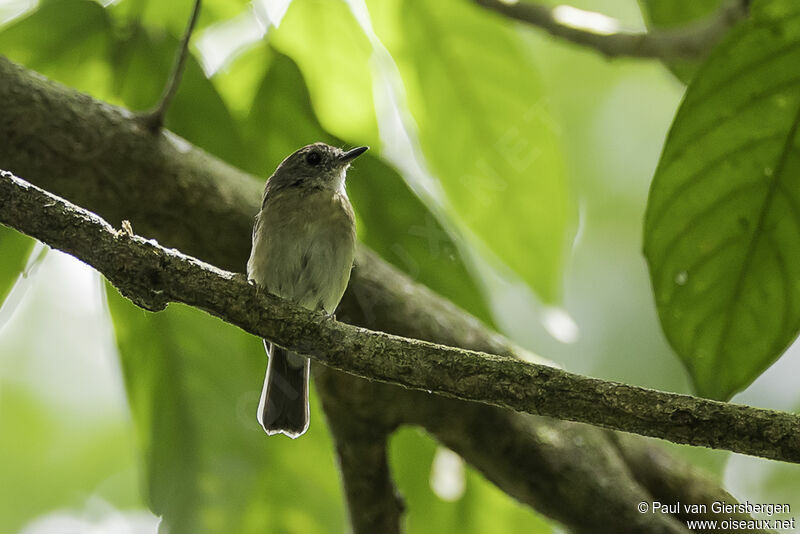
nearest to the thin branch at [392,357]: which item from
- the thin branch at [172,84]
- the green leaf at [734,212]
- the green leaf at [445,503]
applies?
the green leaf at [734,212]

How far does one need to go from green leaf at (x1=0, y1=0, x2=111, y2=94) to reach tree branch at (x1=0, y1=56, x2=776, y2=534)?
13cm

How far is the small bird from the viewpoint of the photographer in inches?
131

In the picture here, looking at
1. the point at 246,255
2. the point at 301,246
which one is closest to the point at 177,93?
the point at 246,255

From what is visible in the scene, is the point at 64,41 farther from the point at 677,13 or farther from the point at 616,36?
the point at 677,13

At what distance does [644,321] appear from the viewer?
262 inches

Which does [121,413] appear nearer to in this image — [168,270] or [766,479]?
[168,270]

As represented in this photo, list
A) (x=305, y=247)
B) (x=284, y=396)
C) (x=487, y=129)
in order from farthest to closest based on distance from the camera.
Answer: (x=305, y=247), (x=284, y=396), (x=487, y=129)

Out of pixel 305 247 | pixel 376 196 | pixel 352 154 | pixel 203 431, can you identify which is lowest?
pixel 203 431

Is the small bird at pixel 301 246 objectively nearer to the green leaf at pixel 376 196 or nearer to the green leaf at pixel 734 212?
the green leaf at pixel 376 196

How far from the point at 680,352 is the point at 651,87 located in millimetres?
4882

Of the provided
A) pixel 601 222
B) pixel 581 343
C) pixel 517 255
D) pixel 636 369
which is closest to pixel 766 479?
pixel 636 369

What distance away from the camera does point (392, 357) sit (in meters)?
1.90

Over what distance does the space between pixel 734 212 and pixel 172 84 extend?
4.98ft

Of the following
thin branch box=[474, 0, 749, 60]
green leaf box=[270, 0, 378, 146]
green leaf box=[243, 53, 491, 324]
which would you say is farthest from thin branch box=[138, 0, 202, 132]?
thin branch box=[474, 0, 749, 60]
